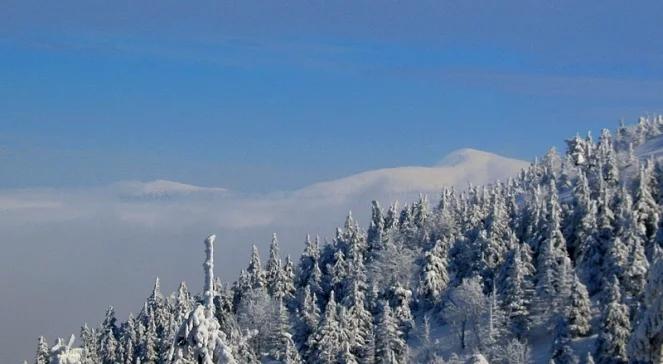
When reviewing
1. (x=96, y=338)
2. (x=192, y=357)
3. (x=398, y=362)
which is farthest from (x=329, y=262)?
(x=192, y=357)

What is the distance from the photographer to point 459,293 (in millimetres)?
117000

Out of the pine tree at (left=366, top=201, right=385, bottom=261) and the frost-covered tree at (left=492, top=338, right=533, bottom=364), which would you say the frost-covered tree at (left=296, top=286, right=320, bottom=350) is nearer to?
the frost-covered tree at (left=492, top=338, right=533, bottom=364)

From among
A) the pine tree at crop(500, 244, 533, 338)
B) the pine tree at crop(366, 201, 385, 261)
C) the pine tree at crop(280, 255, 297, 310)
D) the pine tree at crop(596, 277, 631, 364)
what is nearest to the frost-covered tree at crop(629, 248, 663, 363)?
the pine tree at crop(596, 277, 631, 364)

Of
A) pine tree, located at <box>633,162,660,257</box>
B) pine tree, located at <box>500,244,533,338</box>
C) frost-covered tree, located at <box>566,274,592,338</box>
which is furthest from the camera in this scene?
pine tree, located at <box>633,162,660,257</box>

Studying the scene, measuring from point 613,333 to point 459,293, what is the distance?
108 feet

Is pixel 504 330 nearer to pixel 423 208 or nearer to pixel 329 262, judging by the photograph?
pixel 329 262

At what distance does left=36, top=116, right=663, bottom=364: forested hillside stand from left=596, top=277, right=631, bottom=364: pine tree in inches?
5.3

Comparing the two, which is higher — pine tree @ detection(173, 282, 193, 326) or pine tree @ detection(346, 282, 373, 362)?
pine tree @ detection(173, 282, 193, 326)

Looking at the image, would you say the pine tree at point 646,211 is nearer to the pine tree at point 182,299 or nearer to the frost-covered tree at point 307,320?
the frost-covered tree at point 307,320

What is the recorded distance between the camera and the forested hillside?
99312mm

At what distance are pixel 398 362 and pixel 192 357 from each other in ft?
280

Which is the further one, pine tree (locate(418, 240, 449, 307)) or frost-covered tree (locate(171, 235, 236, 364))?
pine tree (locate(418, 240, 449, 307))

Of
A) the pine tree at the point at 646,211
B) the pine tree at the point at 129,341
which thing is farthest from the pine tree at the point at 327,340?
the pine tree at the point at 646,211

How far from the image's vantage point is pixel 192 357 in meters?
19.8
